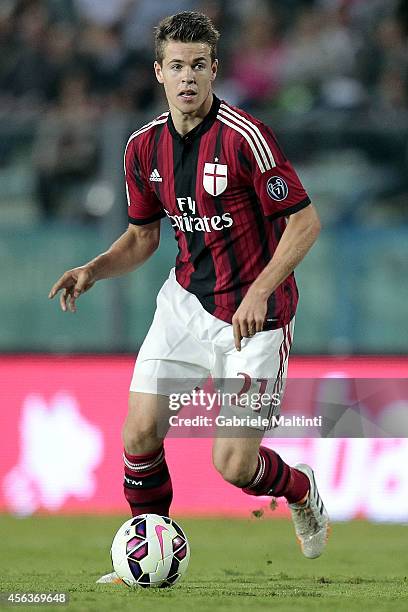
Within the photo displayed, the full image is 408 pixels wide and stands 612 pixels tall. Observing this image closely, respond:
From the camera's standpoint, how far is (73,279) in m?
5.22

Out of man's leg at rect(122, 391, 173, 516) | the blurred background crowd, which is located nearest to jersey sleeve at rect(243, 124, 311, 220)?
man's leg at rect(122, 391, 173, 516)

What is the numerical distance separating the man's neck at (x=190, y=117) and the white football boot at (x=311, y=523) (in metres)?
1.67

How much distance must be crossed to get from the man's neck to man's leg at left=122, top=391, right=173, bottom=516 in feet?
3.71

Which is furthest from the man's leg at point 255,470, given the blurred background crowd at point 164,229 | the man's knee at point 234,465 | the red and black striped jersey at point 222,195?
the blurred background crowd at point 164,229

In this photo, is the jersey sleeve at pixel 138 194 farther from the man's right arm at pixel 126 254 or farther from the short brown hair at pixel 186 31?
the short brown hair at pixel 186 31

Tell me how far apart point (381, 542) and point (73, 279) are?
260cm

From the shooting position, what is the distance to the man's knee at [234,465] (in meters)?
5.02

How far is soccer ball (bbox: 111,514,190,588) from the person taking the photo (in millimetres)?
4754

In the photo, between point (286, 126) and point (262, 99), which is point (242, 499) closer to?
point (286, 126)

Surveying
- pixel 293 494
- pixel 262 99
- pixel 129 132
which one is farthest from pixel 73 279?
pixel 262 99

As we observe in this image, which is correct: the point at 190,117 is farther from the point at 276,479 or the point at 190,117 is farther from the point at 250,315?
the point at 276,479

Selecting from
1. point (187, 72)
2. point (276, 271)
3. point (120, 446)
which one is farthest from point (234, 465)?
point (120, 446)

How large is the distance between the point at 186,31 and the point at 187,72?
0.56 feet

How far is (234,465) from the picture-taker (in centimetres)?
503
